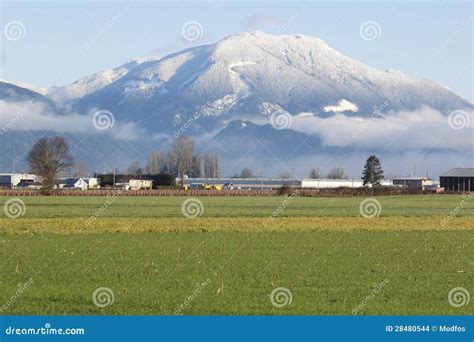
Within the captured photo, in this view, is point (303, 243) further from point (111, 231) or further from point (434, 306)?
point (434, 306)

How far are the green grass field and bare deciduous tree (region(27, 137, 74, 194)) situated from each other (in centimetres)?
9329

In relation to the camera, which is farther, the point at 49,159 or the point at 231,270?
the point at 49,159

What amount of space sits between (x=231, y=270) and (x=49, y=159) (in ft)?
417

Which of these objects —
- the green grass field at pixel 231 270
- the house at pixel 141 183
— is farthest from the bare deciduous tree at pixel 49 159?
the green grass field at pixel 231 270

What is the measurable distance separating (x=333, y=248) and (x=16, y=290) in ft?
49.1

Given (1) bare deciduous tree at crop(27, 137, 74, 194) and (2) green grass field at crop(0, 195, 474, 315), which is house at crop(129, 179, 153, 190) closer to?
(1) bare deciduous tree at crop(27, 137, 74, 194)

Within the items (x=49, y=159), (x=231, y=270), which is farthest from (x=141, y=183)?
(x=231, y=270)

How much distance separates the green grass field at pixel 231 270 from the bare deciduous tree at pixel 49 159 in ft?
306

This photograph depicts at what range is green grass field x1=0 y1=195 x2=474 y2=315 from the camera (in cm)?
1959

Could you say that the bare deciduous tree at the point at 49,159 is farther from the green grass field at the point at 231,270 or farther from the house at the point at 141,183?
the green grass field at the point at 231,270

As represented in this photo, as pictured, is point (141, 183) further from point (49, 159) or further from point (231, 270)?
point (231, 270)

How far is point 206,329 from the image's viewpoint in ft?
53.3

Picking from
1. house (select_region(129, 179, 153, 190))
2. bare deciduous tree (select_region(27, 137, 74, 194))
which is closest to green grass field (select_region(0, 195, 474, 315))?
bare deciduous tree (select_region(27, 137, 74, 194))

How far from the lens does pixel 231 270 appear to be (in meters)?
25.9
